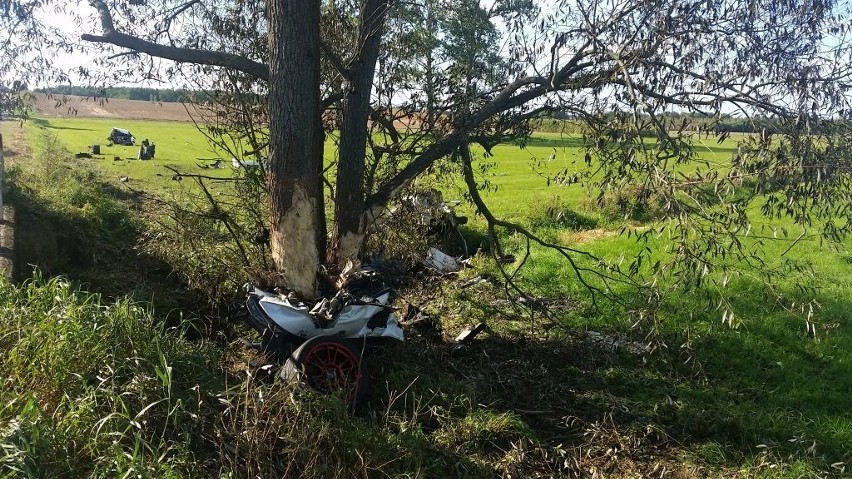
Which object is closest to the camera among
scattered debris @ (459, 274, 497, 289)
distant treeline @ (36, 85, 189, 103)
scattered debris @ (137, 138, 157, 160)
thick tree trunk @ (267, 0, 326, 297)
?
thick tree trunk @ (267, 0, 326, 297)

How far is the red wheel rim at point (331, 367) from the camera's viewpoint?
485cm

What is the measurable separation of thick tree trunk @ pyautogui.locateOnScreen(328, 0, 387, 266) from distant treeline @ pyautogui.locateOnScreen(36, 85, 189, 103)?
7.75 feet

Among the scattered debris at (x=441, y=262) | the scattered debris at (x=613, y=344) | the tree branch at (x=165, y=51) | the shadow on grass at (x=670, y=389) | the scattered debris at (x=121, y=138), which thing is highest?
the tree branch at (x=165, y=51)

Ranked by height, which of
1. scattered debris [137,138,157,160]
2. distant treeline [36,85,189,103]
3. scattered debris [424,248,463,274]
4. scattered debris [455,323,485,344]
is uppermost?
distant treeline [36,85,189,103]

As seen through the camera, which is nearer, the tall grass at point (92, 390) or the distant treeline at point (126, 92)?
the tall grass at point (92, 390)

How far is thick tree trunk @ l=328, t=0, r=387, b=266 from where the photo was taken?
19.7ft

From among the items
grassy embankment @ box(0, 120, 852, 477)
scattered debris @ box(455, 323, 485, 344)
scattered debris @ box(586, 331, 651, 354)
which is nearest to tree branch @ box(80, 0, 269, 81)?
grassy embankment @ box(0, 120, 852, 477)

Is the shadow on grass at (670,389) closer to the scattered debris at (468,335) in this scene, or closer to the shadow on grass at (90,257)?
the scattered debris at (468,335)

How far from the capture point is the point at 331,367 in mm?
4969

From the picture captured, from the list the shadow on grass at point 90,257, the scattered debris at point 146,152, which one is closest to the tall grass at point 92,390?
the shadow on grass at point 90,257

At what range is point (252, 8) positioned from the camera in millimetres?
6672

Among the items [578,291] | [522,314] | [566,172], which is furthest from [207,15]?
[578,291]

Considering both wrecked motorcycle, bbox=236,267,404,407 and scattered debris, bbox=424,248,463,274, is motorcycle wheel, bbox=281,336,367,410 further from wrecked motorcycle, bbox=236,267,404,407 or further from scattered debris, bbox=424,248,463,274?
scattered debris, bbox=424,248,463,274

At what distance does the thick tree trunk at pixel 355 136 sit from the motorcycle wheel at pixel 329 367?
4.79 ft
